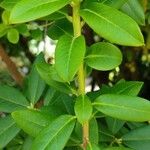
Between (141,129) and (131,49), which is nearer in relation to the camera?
(141,129)

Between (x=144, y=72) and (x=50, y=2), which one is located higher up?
(x=50, y=2)

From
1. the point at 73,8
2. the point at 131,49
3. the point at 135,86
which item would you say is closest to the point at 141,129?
the point at 135,86

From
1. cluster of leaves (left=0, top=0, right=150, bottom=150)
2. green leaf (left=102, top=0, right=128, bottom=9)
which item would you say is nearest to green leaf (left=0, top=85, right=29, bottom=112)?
cluster of leaves (left=0, top=0, right=150, bottom=150)

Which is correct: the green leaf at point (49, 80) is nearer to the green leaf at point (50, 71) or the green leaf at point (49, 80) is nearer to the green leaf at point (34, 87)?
the green leaf at point (50, 71)

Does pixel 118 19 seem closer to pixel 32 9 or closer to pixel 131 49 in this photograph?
pixel 32 9

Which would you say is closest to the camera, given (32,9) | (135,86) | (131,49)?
(32,9)

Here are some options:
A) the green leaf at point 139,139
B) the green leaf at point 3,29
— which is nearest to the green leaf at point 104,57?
the green leaf at point 139,139

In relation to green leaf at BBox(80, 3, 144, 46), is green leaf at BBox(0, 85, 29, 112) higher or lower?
lower

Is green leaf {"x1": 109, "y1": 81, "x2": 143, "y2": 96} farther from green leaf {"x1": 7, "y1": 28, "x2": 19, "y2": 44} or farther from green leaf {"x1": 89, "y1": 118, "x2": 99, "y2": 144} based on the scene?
green leaf {"x1": 7, "y1": 28, "x2": 19, "y2": 44}
